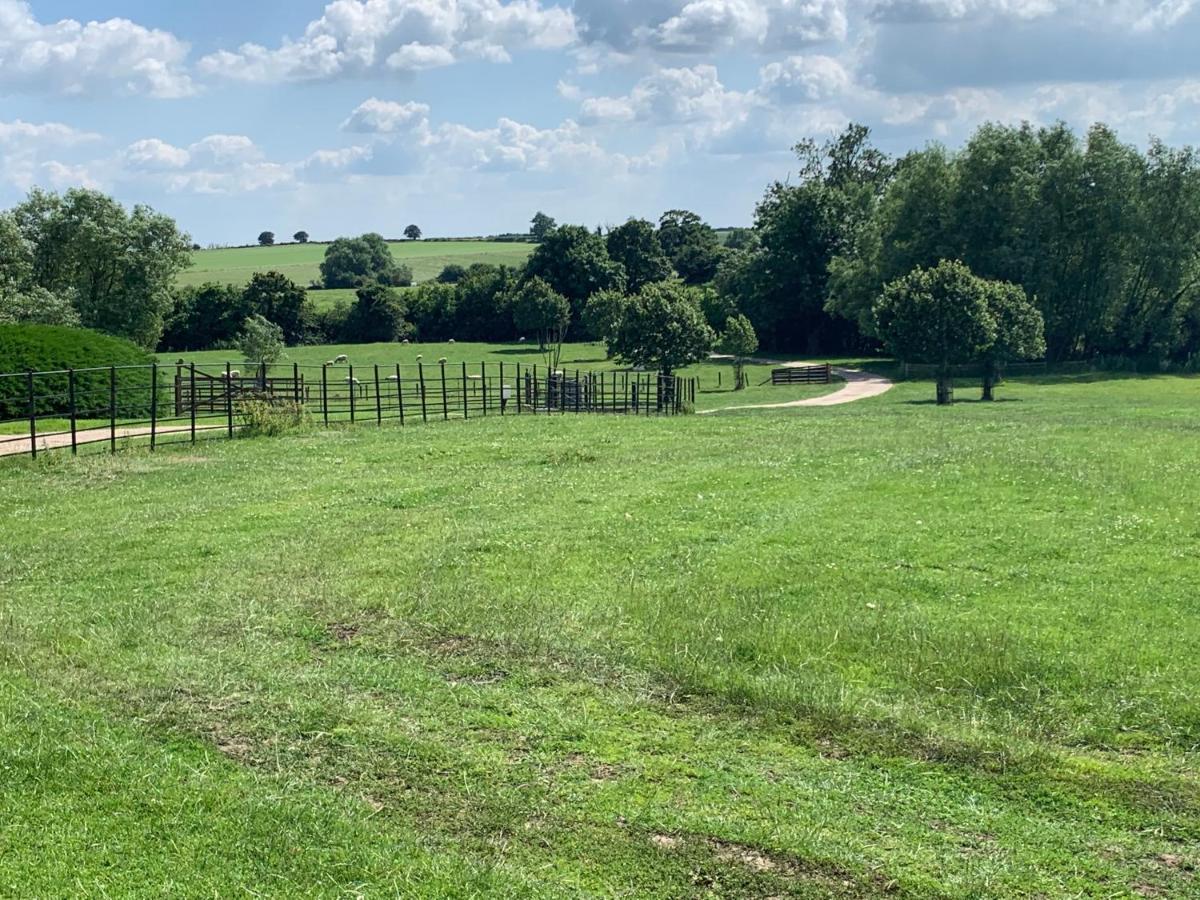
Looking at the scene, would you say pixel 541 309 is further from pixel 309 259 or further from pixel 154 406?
pixel 309 259

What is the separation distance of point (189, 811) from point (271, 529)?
8528mm

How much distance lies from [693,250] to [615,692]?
366 ft

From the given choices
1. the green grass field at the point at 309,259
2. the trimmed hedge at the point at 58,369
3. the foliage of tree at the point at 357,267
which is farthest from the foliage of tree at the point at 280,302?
the trimmed hedge at the point at 58,369


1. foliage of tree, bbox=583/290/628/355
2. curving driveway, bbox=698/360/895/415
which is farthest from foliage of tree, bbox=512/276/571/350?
curving driveway, bbox=698/360/895/415

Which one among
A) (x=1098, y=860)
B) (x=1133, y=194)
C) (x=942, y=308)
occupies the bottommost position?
(x=1098, y=860)

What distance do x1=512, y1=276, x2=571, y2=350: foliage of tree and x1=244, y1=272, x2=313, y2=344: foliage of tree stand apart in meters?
18.3

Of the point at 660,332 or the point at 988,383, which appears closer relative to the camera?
the point at 988,383

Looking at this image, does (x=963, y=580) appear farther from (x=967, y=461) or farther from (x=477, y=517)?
(x=967, y=461)

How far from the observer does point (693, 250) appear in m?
117

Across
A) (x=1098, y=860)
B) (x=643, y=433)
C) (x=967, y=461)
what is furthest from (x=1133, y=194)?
(x=1098, y=860)

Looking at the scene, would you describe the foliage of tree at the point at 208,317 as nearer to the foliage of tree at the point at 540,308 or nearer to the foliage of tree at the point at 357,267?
the foliage of tree at the point at 540,308

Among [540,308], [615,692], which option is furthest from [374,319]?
[615,692]

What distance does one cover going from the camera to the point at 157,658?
28.1 ft

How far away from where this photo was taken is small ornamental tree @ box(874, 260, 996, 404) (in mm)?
43562
